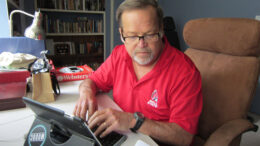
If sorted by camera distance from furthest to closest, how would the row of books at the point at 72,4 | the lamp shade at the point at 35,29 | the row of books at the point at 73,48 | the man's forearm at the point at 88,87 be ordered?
1. the row of books at the point at 73,48
2. the row of books at the point at 72,4
3. the lamp shade at the point at 35,29
4. the man's forearm at the point at 88,87

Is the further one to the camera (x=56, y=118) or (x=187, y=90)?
(x=187, y=90)

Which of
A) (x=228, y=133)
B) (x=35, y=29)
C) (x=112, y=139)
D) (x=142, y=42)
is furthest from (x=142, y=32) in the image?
(x=35, y=29)

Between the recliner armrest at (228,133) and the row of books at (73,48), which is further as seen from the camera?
the row of books at (73,48)

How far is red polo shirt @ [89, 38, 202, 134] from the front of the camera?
2.72ft

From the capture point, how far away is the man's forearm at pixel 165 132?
770mm

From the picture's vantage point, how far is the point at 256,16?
83.8 inches

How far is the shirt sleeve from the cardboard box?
81cm

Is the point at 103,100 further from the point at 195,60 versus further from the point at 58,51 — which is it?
the point at 58,51

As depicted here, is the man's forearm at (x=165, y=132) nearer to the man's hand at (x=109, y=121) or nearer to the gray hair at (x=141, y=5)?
the man's hand at (x=109, y=121)

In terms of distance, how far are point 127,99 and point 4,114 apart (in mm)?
645

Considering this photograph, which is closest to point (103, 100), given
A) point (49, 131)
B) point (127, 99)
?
point (127, 99)

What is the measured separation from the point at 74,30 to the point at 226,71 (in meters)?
2.93

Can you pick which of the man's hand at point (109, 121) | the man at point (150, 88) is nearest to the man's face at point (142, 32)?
the man at point (150, 88)

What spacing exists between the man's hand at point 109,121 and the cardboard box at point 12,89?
48 cm
